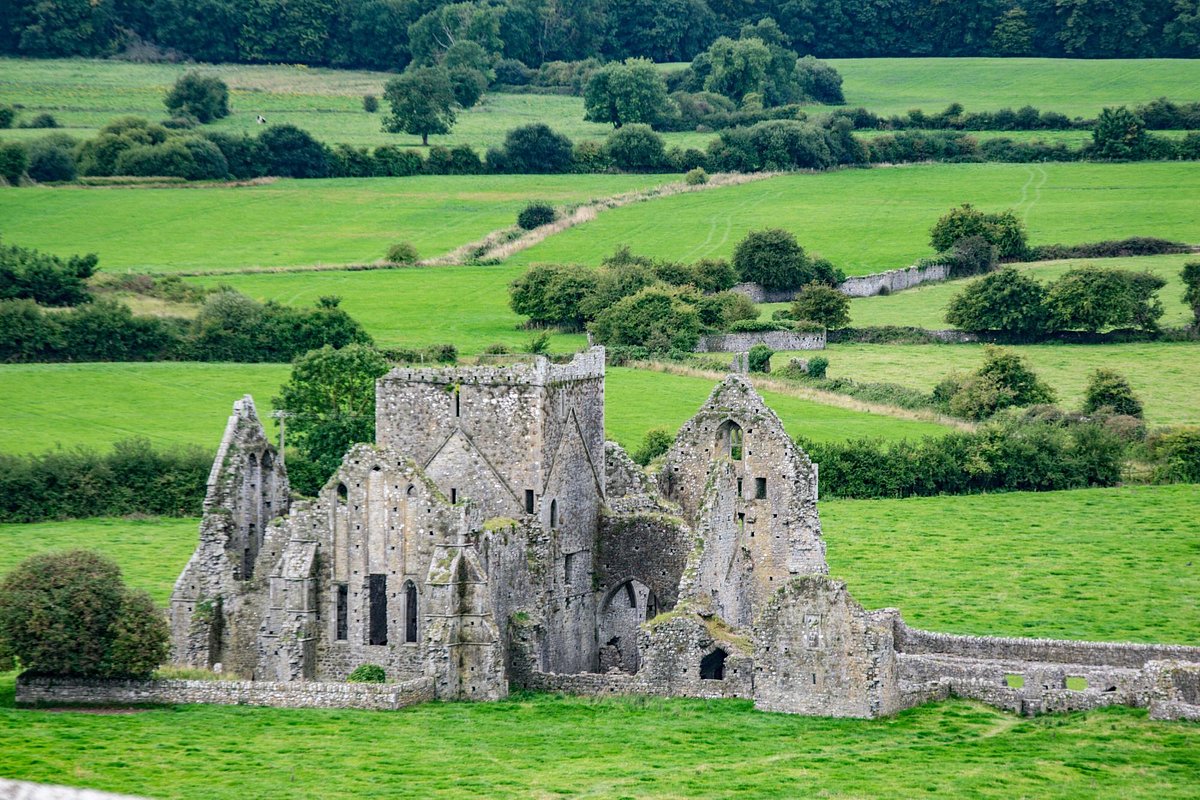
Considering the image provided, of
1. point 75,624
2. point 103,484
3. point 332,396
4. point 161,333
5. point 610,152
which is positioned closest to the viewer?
point 75,624

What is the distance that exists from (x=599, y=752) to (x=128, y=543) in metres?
27.0

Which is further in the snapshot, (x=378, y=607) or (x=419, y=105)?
(x=419, y=105)

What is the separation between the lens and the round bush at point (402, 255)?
376ft

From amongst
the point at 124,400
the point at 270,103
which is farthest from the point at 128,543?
the point at 270,103

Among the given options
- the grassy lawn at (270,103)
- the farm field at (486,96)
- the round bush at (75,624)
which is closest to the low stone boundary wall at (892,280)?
the grassy lawn at (270,103)

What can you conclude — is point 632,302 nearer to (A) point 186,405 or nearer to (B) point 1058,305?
(B) point 1058,305

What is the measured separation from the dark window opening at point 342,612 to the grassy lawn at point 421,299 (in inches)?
1520

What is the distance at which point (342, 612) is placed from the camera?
4647 cm

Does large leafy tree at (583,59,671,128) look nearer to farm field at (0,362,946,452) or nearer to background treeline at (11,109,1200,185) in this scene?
background treeline at (11,109,1200,185)

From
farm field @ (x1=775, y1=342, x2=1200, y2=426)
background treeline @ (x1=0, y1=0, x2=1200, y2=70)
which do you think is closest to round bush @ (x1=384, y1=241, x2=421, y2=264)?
farm field @ (x1=775, y1=342, x2=1200, y2=426)

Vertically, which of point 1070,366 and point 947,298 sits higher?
point 947,298

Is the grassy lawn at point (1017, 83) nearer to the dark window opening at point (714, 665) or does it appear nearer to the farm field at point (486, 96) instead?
the farm field at point (486, 96)

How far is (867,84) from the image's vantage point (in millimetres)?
175000

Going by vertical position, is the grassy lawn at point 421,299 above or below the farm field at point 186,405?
above
